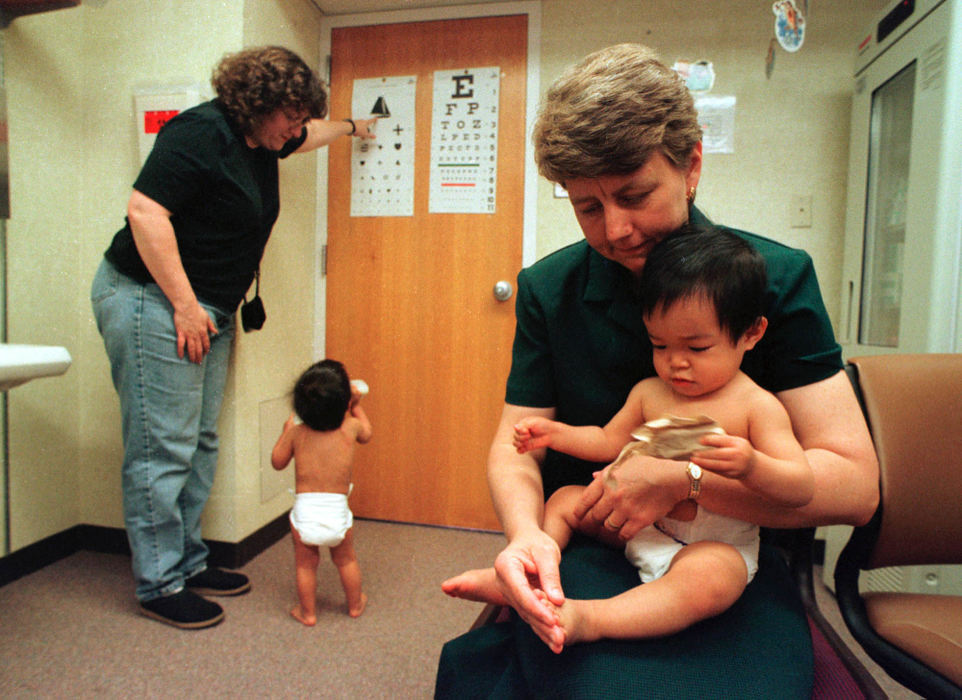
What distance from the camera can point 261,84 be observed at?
62.2 inches

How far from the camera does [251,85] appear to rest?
62.2 inches

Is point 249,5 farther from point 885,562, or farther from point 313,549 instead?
point 885,562

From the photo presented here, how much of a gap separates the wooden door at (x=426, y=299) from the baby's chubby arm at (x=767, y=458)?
1.65m

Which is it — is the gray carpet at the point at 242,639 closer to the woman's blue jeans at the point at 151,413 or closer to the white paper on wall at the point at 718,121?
the woman's blue jeans at the point at 151,413

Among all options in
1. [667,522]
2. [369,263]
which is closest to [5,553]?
[369,263]

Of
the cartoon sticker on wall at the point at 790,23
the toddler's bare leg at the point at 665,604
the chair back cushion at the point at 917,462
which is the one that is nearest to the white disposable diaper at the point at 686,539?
the toddler's bare leg at the point at 665,604

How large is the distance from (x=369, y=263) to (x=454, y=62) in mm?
951

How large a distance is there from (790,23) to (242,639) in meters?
2.67

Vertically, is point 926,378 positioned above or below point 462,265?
below

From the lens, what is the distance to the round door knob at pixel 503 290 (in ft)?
7.82

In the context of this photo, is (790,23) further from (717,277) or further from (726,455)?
(726,455)

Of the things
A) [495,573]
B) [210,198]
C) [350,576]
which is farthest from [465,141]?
[495,573]

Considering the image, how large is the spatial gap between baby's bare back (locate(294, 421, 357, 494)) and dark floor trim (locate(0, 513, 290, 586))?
56cm

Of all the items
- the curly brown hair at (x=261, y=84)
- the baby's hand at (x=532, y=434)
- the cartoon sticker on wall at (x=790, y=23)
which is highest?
the cartoon sticker on wall at (x=790, y=23)
